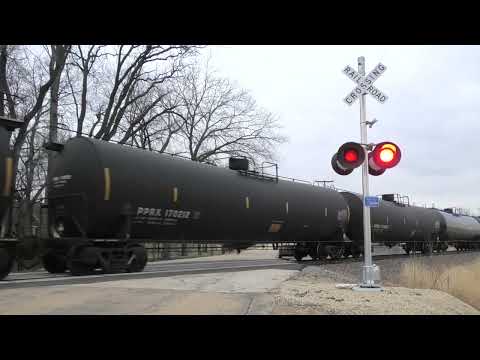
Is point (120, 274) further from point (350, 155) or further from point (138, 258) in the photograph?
point (350, 155)

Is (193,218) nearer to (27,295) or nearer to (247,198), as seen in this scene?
(247,198)

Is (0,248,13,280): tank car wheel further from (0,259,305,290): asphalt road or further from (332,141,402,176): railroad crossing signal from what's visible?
(332,141,402,176): railroad crossing signal

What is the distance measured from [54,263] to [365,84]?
958 centimetres

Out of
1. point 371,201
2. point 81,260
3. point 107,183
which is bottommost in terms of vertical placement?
point 81,260

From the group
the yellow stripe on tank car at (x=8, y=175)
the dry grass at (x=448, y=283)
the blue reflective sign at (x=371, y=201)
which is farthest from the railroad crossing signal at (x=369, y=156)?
the yellow stripe on tank car at (x=8, y=175)

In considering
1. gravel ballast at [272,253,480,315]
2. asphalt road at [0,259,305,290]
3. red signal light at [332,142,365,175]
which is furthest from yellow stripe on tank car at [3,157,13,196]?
red signal light at [332,142,365,175]

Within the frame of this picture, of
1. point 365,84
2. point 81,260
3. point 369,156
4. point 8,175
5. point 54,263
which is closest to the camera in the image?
point 369,156

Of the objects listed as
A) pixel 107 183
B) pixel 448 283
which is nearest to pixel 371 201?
pixel 448 283

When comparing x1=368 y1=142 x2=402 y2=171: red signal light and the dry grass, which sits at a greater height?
x1=368 y1=142 x2=402 y2=171: red signal light

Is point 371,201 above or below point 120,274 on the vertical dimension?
above

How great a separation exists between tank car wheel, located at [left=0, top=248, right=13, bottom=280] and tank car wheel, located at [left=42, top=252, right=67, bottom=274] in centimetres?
219

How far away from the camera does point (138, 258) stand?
12977 mm

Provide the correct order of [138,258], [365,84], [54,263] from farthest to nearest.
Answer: [138,258] → [54,263] → [365,84]

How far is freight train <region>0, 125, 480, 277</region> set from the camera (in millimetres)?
11953
